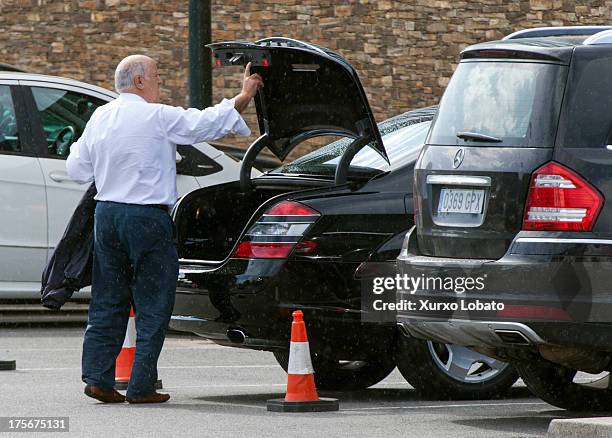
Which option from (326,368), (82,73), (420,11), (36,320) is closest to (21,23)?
(82,73)

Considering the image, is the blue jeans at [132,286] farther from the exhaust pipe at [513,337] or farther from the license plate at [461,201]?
the exhaust pipe at [513,337]

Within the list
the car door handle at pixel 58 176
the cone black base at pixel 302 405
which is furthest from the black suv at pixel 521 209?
the car door handle at pixel 58 176

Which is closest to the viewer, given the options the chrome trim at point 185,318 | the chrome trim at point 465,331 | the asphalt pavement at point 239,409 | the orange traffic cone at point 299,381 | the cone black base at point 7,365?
the chrome trim at point 465,331

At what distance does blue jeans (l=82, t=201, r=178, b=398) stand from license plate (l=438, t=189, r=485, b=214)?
1.69m

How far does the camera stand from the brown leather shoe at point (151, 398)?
8.76 metres

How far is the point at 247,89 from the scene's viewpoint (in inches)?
350

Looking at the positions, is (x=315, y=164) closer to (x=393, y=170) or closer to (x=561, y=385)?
(x=393, y=170)

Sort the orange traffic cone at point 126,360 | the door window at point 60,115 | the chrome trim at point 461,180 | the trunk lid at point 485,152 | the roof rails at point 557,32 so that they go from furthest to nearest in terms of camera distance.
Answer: the door window at point 60,115, the orange traffic cone at point 126,360, the roof rails at point 557,32, the chrome trim at point 461,180, the trunk lid at point 485,152

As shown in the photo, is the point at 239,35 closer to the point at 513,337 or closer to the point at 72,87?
the point at 72,87

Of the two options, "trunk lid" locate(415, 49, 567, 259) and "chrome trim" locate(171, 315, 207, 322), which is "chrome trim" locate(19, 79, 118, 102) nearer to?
"chrome trim" locate(171, 315, 207, 322)

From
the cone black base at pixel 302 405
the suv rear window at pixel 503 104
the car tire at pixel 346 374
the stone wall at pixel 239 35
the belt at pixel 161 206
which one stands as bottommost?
the stone wall at pixel 239 35

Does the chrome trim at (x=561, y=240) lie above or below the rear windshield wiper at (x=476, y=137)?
Answer: below

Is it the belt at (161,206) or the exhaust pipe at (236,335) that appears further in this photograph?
the exhaust pipe at (236,335)

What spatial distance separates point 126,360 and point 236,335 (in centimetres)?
91
